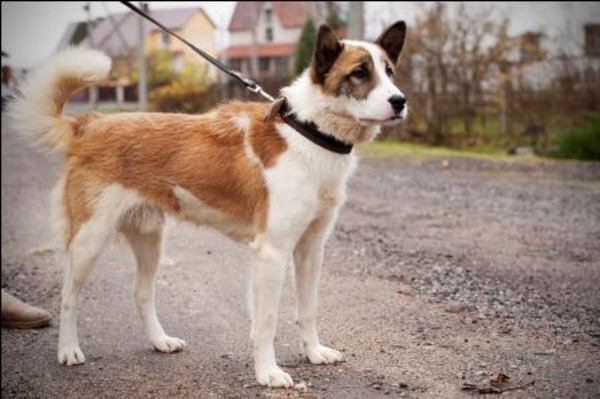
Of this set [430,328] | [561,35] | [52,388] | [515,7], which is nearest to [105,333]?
[52,388]

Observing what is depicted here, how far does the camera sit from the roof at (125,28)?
3681cm

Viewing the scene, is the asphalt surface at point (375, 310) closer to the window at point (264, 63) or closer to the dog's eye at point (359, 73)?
the dog's eye at point (359, 73)

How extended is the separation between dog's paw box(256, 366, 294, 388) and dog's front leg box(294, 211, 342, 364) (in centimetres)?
41

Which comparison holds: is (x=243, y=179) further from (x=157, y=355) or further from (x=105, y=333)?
(x=105, y=333)

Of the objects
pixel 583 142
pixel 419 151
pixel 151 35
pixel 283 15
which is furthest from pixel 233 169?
pixel 283 15

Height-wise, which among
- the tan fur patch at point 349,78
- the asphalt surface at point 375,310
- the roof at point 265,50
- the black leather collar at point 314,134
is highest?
the roof at point 265,50

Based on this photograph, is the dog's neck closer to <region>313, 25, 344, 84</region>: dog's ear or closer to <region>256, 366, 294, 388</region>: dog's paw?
<region>313, 25, 344, 84</region>: dog's ear

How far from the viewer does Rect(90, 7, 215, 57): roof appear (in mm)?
36812

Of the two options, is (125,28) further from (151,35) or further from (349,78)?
(349,78)

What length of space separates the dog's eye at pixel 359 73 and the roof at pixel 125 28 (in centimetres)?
3177

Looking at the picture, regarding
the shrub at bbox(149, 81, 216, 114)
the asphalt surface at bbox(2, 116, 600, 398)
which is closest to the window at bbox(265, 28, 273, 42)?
the shrub at bbox(149, 81, 216, 114)

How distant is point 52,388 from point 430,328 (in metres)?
2.34

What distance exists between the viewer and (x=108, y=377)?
13.1 feet

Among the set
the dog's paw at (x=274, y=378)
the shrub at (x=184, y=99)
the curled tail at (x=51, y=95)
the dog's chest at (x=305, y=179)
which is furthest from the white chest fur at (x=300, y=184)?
the shrub at (x=184, y=99)
